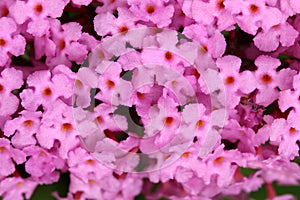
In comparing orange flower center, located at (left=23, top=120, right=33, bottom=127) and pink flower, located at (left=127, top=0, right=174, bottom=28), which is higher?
pink flower, located at (left=127, top=0, right=174, bottom=28)

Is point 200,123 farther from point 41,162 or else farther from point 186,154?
point 41,162

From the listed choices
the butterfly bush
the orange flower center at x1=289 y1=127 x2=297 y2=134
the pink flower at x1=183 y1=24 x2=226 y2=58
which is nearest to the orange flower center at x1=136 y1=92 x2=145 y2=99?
the butterfly bush

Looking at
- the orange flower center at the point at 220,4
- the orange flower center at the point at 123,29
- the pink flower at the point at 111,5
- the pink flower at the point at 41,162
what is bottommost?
the pink flower at the point at 41,162

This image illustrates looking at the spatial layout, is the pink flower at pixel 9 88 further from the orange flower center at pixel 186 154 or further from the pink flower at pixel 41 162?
the orange flower center at pixel 186 154

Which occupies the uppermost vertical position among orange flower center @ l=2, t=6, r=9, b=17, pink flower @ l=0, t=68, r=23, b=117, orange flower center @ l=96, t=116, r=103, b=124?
orange flower center @ l=2, t=6, r=9, b=17

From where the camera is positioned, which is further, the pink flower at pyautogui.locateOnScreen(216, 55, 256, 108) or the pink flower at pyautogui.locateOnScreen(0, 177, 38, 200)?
the pink flower at pyautogui.locateOnScreen(0, 177, 38, 200)

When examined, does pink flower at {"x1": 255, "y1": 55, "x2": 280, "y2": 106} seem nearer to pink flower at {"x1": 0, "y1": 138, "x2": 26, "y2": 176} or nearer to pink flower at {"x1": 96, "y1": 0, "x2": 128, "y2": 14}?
pink flower at {"x1": 96, "y1": 0, "x2": 128, "y2": 14}

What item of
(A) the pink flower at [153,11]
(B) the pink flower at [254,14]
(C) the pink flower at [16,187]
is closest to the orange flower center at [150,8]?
(A) the pink flower at [153,11]
